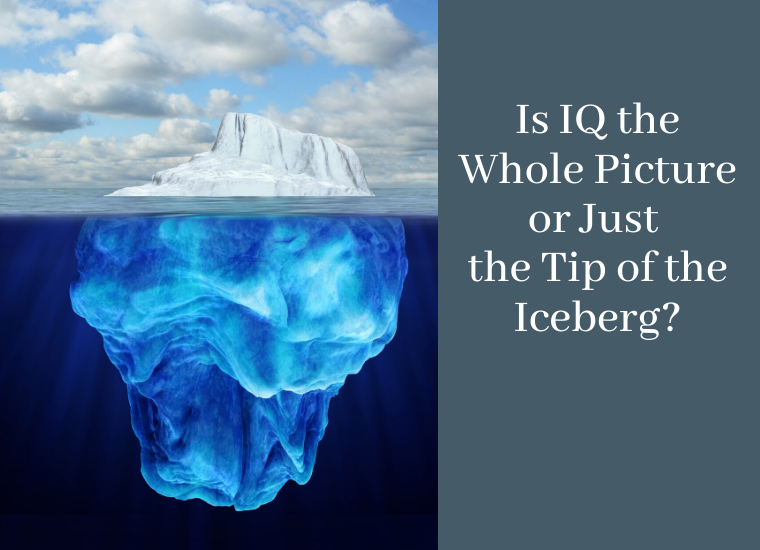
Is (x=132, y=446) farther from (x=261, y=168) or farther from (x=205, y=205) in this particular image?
(x=261, y=168)

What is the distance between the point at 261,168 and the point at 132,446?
4.33 m

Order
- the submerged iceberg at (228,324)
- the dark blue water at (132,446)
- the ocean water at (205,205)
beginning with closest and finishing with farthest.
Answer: the submerged iceberg at (228,324) < the ocean water at (205,205) < the dark blue water at (132,446)

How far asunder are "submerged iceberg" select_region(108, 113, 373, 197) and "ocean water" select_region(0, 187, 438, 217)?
203 mm

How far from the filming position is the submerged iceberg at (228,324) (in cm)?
429

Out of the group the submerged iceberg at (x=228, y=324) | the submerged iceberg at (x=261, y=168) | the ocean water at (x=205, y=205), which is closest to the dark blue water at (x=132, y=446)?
the ocean water at (x=205, y=205)

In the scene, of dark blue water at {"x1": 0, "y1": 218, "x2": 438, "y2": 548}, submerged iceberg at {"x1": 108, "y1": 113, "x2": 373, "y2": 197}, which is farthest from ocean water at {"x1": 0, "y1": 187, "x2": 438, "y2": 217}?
dark blue water at {"x1": 0, "y1": 218, "x2": 438, "y2": 548}

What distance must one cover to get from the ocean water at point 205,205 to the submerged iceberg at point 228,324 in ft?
0.74

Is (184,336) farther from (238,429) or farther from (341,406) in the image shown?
(341,406)

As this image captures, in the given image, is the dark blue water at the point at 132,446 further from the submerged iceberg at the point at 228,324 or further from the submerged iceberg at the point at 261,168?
the submerged iceberg at the point at 261,168

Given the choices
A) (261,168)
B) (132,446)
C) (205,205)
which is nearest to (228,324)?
(205,205)

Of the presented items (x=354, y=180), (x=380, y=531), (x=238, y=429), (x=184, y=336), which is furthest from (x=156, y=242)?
(x=380, y=531)

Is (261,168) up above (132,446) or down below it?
above

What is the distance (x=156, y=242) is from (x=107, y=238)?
1.75 ft

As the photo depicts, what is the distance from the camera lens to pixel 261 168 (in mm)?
6441
